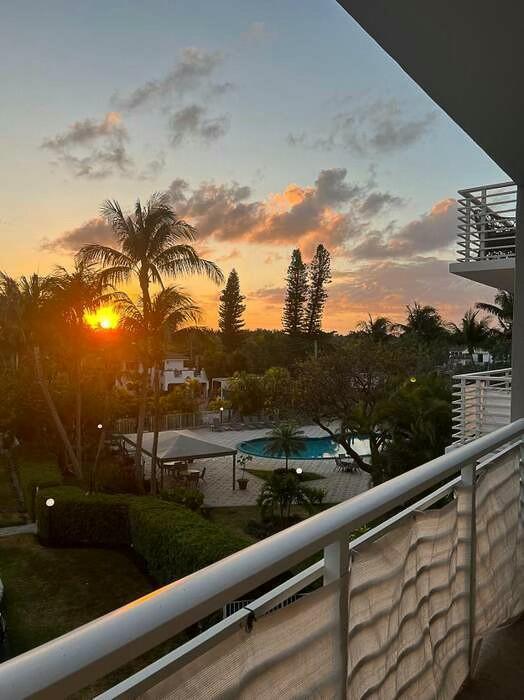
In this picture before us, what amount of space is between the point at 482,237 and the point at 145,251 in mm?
10043

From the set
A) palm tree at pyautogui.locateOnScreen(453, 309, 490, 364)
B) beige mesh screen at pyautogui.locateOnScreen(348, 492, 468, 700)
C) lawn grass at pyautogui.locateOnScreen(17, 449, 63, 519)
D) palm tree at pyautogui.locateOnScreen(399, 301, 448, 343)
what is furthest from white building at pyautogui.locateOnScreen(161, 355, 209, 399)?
beige mesh screen at pyautogui.locateOnScreen(348, 492, 468, 700)

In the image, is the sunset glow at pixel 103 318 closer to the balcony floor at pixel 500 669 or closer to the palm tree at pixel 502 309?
the balcony floor at pixel 500 669

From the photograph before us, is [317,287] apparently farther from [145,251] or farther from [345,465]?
[145,251]

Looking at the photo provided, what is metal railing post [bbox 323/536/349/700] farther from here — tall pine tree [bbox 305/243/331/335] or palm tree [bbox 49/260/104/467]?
tall pine tree [bbox 305/243/331/335]

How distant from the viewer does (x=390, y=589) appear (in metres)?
1.06

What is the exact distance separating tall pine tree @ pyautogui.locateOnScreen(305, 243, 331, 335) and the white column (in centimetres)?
3535

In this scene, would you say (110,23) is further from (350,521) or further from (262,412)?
(350,521)

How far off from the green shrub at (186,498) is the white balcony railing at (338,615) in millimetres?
12032

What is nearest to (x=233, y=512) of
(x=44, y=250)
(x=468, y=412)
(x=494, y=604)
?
(x=468, y=412)

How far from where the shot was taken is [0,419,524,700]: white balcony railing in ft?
1.73

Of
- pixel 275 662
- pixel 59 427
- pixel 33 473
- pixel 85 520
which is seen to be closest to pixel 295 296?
pixel 59 427

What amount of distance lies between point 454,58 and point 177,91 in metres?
28.8

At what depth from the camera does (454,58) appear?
4.85 feet

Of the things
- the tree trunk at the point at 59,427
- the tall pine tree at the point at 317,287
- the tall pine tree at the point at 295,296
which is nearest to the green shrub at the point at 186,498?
the tree trunk at the point at 59,427
